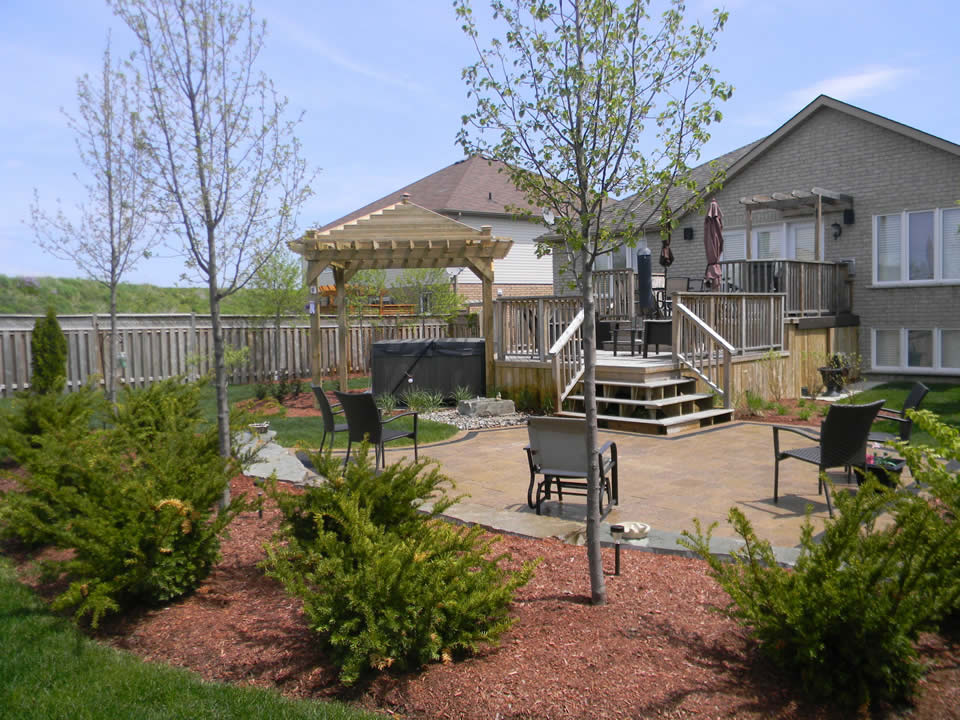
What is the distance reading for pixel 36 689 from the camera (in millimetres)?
3236

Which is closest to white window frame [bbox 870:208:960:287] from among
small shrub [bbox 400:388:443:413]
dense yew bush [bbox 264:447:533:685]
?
small shrub [bbox 400:388:443:413]

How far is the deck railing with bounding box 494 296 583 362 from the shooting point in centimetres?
1148

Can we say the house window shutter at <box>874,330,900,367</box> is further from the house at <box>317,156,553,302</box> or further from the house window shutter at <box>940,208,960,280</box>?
the house at <box>317,156,553,302</box>

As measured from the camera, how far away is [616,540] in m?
4.38

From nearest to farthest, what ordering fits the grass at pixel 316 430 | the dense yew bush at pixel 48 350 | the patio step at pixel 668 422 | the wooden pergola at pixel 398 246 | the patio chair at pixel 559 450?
the patio chair at pixel 559 450 < the grass at pixel 316 430 < the patio step at pixel 668 422 < the dense yew bush at pixel 48 350 < the wooden pergola at pixel 398 246

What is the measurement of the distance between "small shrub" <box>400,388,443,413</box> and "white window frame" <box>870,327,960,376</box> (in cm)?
969

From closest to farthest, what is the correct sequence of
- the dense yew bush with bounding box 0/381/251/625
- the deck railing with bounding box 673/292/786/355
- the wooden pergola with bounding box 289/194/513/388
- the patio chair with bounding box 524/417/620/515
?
the dense yew bush with bounding box 0/381/251/625 < the patio chair with bounding box 524/417/620/515 < the deck railing with bounding box 673/292/786/355 < the wooden pergola with bounding box 289/194/513/388

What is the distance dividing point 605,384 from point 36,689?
8.41 meters

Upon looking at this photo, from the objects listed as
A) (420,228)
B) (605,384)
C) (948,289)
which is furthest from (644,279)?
(948,289)

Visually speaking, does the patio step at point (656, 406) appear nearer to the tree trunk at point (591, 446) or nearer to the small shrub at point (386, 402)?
the small shrub at point (386, 402)

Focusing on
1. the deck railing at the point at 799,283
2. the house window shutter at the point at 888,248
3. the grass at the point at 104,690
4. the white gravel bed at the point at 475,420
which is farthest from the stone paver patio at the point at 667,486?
the house window shutter at the point at 888,248

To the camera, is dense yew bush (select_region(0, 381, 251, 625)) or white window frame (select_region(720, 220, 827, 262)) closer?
dense yew bush (select_region(0, 381, 251, 625))

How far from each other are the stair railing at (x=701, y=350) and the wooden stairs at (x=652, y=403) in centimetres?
20

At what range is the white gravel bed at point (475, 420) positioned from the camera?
34.6 ft
